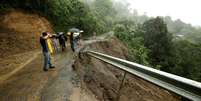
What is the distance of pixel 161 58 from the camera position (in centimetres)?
4056

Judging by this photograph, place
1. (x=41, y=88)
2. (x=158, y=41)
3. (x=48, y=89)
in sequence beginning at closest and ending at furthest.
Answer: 1. (x=48, y=89)
2. (x=41, y=88)
3. (x=158, y=41)

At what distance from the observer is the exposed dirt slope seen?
1673cm

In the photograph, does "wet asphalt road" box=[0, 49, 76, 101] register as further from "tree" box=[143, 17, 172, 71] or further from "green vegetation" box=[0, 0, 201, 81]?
"tree" box=[143, 17, 172, 71]

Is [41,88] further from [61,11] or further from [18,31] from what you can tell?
[61,11]

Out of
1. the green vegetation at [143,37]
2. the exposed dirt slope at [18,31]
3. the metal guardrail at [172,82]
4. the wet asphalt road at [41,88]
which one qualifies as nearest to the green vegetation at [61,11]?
the green vegetation at [143,37]

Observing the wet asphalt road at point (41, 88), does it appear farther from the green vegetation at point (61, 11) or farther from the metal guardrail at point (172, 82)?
the green vegetation at point (61, 11)

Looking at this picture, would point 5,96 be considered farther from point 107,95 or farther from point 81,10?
point 81,10

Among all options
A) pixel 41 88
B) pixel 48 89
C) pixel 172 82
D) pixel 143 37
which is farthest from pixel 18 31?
pixel 143 37

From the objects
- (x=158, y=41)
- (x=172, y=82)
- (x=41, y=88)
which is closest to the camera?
(x=172, y=82)

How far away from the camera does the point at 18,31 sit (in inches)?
733

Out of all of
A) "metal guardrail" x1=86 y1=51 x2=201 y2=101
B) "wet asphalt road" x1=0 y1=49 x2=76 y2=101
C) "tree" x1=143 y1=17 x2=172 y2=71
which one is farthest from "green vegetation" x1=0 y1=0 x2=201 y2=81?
"metal guardrail" x1=86 y1=51 x2=201 y2=101

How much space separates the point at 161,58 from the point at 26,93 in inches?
1453

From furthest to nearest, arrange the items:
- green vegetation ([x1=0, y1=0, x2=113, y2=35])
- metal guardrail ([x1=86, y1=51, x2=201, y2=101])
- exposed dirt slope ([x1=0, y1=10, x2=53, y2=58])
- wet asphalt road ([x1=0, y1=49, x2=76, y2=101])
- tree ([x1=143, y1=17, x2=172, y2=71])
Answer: tree ([x1=143, y1=17, x2=172, y2=71]) < green vegetation ([x1=0, y1=0, x2=113, y2=35]) < exposed dirt slope ([x1=0, y1=10, x2=53, y2=58]) < wet asphalt road ([x1=0, y1=49, x2=76, y2=101]) < metal guardrail ([x1=86, y1=51, x2=201, y2=101])

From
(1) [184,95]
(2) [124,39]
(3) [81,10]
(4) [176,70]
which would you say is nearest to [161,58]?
(4) [176,70]
